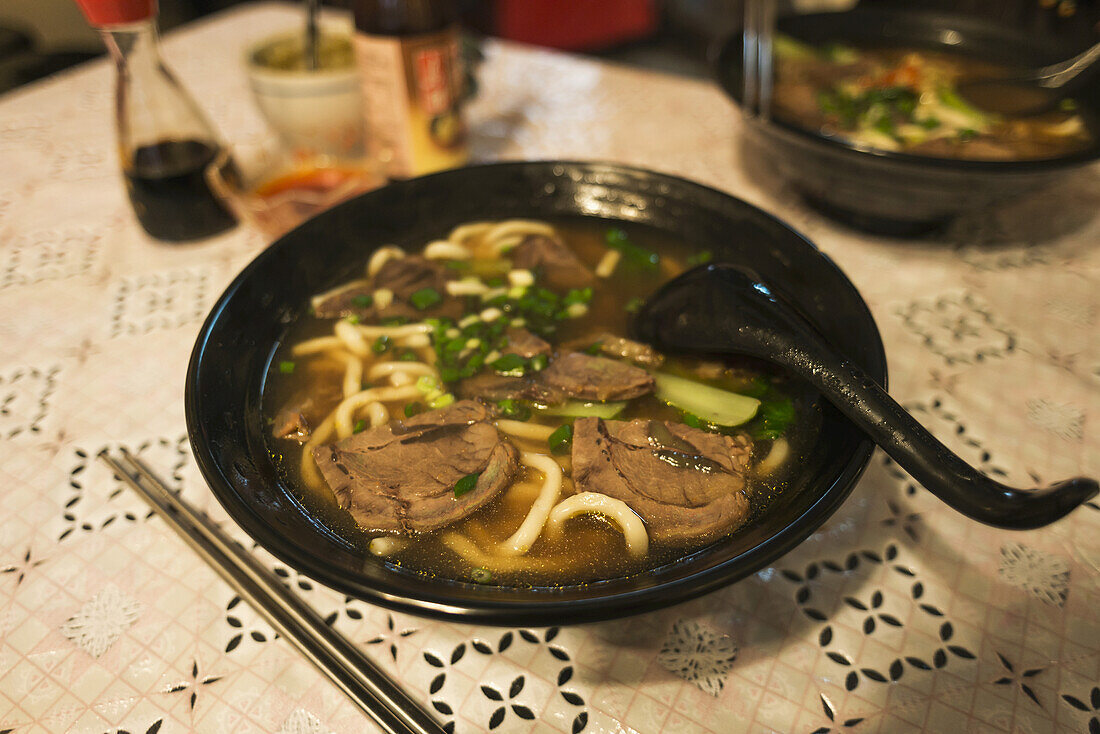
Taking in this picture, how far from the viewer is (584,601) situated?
105cm

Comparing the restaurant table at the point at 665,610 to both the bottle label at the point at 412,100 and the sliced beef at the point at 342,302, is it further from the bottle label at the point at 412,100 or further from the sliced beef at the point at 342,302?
the bottle label at the point at 412,100

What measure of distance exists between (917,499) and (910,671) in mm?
475

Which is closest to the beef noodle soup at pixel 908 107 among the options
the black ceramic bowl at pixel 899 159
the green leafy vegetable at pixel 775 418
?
the black ceramic bowl at pixel 899 159

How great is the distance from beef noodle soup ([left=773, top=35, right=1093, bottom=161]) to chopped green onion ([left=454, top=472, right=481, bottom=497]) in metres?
1.85

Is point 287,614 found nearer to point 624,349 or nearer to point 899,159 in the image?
point 624,349

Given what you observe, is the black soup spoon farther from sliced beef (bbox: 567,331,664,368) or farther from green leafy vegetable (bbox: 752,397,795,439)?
green leafy vegetable (bbox: 752,397,795,439)

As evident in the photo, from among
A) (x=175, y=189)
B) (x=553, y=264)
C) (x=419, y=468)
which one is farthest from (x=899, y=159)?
(x=175, y=189)

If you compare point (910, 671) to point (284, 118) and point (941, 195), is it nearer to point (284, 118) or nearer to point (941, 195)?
point (941, 195)

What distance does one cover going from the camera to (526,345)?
1.81m

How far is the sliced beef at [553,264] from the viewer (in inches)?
81.0

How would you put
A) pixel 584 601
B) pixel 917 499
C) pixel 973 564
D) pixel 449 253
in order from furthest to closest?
1. pixel 449 253
2. pixel 917 499
3. pixel 973 564
4. pixel 584 601

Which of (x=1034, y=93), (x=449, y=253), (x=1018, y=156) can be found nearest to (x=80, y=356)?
(x=449, y=253)

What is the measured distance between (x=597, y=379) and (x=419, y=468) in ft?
1.65

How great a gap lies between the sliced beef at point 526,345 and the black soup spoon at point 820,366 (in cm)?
27
